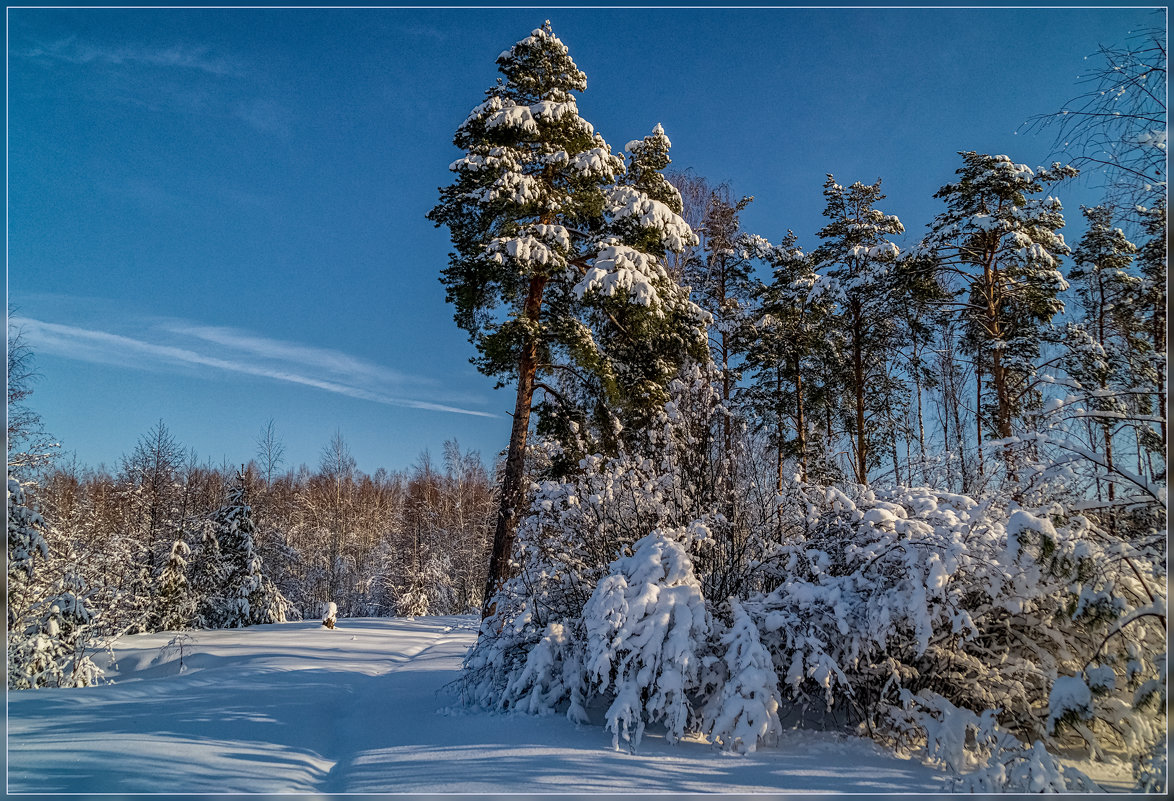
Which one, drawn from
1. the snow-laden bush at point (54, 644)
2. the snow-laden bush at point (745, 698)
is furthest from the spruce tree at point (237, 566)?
the snow-laden bush at point (745, 698)

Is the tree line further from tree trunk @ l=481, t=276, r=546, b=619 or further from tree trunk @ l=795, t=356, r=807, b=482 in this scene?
tree trunk @ l=795, t=356, r=807, b=482

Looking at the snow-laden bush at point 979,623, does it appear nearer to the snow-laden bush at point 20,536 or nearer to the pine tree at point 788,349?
the snow-laden bush at point 20,536

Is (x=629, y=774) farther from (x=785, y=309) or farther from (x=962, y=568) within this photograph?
(x=785, y=309)

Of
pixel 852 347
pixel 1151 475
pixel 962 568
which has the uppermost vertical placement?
pixel 852 347

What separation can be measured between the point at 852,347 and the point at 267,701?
16708 millimetres

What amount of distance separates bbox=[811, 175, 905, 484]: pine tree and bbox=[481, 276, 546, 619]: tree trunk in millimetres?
9784

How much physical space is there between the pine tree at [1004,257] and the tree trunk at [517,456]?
10190 mm

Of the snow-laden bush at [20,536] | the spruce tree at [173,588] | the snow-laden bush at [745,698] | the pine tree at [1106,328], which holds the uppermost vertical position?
the pine tree at [1106,328]

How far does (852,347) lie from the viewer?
1755 centimetres

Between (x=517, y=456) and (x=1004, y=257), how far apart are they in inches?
496

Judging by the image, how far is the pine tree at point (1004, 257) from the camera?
1356 centimetres

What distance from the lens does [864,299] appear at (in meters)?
16.8

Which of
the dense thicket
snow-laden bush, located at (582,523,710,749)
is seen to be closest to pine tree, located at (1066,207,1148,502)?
the dense thicket

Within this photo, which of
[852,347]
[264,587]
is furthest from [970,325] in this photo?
Answer: [264,587]
